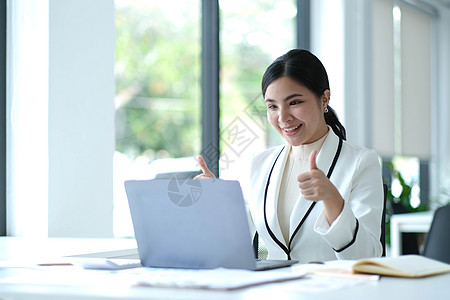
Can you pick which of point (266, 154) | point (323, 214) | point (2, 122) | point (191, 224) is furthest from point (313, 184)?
point (2, 122)

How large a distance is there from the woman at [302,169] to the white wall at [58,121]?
0.77 m

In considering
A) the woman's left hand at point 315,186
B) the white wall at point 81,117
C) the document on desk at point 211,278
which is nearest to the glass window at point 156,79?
the white wall at point 81,117

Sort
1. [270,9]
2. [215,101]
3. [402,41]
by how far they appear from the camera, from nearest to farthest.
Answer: [215,101] < [402,41] < [270,9]

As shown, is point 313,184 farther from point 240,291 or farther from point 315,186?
Result: point 240,291

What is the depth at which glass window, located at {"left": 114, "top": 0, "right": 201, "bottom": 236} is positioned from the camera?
431 inches

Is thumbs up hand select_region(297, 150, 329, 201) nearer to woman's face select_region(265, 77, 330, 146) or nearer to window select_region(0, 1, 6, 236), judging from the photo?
woman's face select_region(265, 77, 330, 146)

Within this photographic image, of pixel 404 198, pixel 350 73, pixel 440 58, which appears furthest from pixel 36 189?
pixel 440 58

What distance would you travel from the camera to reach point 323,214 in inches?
71.6

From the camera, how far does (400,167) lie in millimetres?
5883

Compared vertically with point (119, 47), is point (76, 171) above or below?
below

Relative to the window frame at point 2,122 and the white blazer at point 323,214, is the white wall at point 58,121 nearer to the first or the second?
the window frame at point 2,122

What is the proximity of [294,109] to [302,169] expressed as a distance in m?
0.21

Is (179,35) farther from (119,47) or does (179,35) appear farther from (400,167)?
(400,167)

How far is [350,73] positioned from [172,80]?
7252 millimetres
